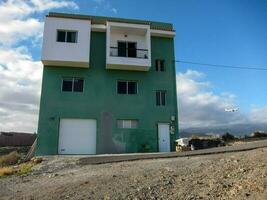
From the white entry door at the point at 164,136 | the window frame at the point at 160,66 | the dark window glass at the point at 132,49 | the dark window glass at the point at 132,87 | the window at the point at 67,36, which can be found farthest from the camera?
the window frame at the point at 160,66

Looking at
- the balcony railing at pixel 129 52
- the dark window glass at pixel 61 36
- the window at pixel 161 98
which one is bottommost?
the window at pixel 161 98

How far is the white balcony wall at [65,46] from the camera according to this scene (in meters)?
25.0

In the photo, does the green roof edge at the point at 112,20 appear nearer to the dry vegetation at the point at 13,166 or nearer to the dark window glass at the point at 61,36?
the dark window glass at the point at 61,36

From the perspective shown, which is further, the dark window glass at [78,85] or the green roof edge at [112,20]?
the green roof edge at [112,20]

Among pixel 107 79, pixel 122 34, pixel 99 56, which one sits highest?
pixel 122 34

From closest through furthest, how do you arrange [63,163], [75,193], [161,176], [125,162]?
[75,193], [161,176], [125,162], [63,163]

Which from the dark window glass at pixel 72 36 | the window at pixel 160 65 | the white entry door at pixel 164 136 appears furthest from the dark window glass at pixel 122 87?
the dark window glass at pixel 72 36

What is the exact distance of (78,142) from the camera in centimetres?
2516

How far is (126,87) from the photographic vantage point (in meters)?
26.9

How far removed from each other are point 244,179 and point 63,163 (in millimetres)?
10578

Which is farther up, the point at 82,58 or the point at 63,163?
the point at 82,58

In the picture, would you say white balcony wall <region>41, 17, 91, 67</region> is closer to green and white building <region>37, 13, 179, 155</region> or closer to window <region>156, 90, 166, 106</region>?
green and white building <region>37, 13, 179, 155</region>

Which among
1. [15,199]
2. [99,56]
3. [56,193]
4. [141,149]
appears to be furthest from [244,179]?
[99,56]

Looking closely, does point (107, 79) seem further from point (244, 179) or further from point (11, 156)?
point (244, 179)
